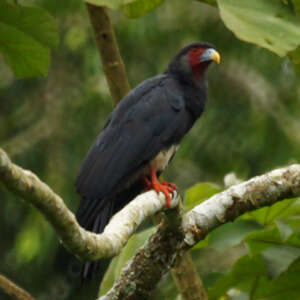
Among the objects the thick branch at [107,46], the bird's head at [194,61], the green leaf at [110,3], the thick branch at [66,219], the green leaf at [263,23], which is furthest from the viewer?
the bird's head at [194,61]

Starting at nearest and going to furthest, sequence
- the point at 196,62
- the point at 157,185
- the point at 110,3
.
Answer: the point at 110,3, the point at 157,185, the point at 196,62

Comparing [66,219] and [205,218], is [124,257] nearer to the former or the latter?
[205,218]

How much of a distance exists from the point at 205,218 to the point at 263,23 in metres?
1.04

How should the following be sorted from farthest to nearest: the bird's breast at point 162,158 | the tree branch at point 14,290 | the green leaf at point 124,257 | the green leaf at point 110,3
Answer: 1. the bird's breast at point 162,158
2. the green leaf at point 124,257
3. the tree branch at point 14,290
4. the green leaf at point 110,3

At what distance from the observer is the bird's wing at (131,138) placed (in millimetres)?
2971

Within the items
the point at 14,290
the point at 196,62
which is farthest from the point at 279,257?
the point at 196,62

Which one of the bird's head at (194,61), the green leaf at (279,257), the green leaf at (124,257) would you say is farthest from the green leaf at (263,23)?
the bird's head at (194,61)

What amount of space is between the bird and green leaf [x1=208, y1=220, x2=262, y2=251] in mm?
298

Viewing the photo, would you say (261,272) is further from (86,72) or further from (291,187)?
(86,72)

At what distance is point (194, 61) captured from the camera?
3.82 metres

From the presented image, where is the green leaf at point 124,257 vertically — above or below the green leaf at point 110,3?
below

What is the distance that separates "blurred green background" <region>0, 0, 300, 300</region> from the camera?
6.93 m

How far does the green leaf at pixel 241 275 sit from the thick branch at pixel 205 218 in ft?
0.67

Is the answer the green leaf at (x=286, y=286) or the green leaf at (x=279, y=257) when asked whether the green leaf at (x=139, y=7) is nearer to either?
the green leaf at (x=279, y=257)
